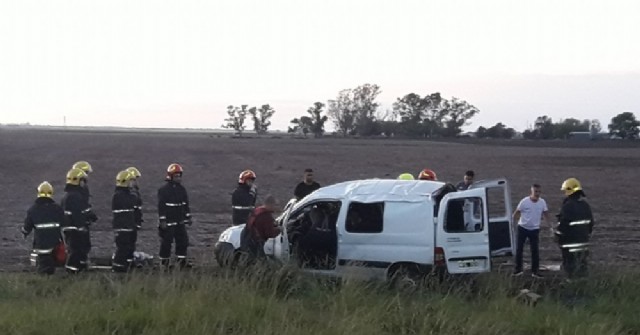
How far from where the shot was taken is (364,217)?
12.2m

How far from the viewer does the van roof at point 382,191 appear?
12.0 m

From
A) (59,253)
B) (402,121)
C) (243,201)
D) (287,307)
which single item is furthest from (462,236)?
(402,121)

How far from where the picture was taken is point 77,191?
13.3 metres

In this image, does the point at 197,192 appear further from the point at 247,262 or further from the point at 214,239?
the point at 247,262

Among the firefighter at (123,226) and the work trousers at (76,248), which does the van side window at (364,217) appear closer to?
the firefighter at (123,226)

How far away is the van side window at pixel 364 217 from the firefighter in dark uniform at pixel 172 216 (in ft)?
11.1

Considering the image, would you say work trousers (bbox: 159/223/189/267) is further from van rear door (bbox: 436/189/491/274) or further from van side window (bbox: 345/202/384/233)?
van rear door (bbox: 436/189/491/274)

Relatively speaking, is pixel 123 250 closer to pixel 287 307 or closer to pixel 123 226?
pixel 123 226

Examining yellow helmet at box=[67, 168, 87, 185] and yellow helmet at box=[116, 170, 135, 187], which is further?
yellow helmet at box=[116, 170, 135, 187]

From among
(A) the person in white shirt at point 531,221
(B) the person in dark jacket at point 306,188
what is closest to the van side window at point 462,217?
(A) the person in white shirt at point 531,221

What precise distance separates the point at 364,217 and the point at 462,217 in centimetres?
137

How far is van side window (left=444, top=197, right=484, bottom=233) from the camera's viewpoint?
11.8m

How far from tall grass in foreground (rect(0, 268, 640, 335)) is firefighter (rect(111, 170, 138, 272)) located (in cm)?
190

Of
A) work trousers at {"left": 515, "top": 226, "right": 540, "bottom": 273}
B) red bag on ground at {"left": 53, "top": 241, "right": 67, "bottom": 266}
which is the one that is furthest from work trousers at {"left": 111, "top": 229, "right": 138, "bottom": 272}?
work trousers at {"left": 515, "top": 226, "right": 540, "bottom": 273}
